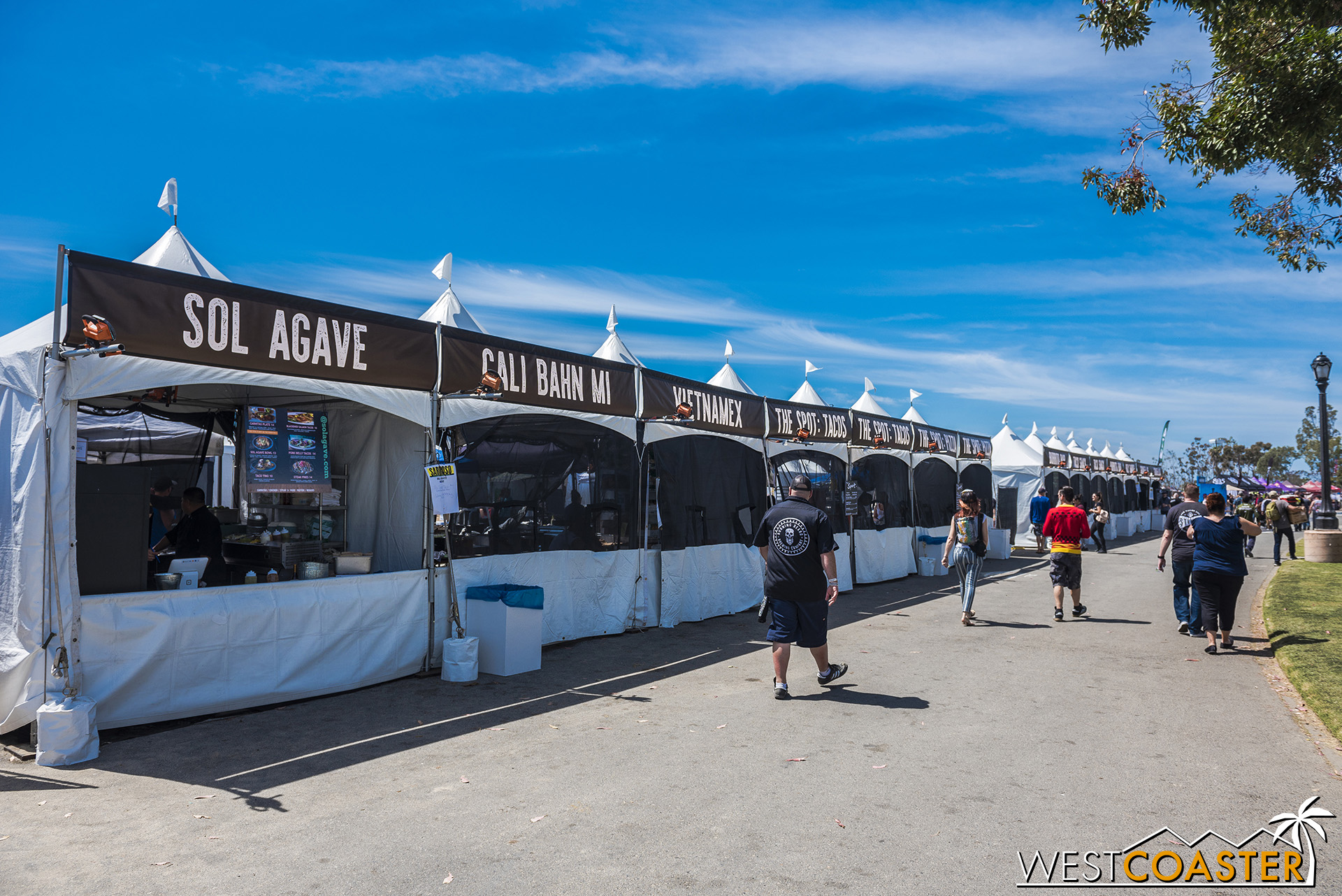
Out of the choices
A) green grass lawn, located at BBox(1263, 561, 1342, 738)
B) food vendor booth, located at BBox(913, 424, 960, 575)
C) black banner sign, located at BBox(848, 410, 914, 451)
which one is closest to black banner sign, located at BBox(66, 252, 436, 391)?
Result: green grass lawn, located at BBox(1263, 561, 1342, 738)

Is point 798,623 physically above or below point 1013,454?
below

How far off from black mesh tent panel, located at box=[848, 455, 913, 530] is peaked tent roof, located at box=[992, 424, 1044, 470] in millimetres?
11367

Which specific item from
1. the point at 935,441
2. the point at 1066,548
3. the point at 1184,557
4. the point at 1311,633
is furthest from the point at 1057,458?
the point at 1184,557

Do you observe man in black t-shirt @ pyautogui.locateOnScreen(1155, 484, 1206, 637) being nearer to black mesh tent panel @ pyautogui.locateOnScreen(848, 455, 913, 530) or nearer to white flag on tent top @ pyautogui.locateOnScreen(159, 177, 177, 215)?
black mesh tent panel @ pyautogui.locateOnScreen(848, 455, 913, 530)

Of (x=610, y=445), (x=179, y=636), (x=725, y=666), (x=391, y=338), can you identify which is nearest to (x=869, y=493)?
(x=610, y=445)

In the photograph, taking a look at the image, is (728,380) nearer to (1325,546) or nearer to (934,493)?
(934,493)

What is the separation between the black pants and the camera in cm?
883

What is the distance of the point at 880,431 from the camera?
54.2ft

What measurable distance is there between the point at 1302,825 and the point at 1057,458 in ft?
85.0

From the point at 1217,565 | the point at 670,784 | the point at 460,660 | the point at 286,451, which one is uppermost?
the point at 286,451

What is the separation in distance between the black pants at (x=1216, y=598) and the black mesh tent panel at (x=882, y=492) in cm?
714

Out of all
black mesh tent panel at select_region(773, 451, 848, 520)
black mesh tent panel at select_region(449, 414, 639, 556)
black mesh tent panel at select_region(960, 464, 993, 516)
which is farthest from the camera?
black mesh tent panel at select_region(960, 464, 993, 516)

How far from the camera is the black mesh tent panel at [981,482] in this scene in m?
21.5

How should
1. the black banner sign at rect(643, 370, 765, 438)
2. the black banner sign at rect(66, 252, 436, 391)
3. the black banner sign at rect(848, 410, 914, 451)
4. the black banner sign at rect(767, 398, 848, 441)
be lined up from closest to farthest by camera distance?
the black banner sign at rect(66, 252, 436, 391), the black banner sign at rect(643, 370, 765, 438), the black banner sign at rect(767, 398, 848, 441), the black banner sign at rect(848, 410, 914, 451)
